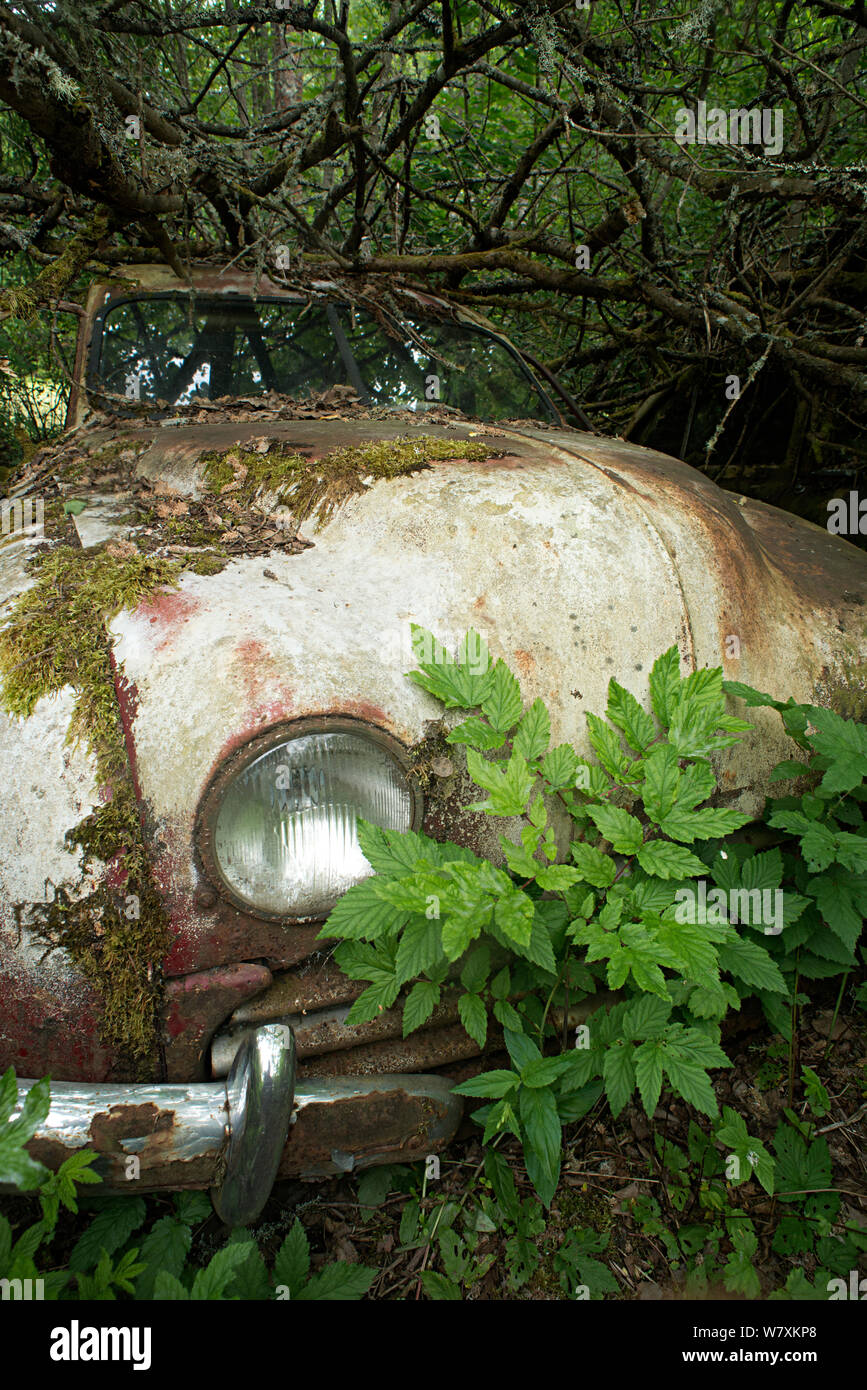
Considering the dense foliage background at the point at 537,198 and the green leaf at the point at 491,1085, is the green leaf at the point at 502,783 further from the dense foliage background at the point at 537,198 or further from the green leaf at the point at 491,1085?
the dense foliage background at the point at 537,198

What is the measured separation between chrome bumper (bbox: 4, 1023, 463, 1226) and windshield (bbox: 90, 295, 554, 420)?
2.31m

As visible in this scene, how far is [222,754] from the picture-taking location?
1.35 meters

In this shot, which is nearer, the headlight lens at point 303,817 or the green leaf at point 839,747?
the headlight lens at point 303,817

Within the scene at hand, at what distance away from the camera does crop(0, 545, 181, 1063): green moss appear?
134 cm

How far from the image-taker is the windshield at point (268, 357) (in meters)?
3.02

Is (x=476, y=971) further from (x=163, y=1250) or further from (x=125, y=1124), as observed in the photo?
(x=163, y=1250)

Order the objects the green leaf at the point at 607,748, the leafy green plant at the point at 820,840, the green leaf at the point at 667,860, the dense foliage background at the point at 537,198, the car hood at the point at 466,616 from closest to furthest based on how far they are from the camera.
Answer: the car hood at the point at 466,616 → the green leaf at the point at 667,860 → the green leaf at the point at 607,748 → the leafy green plant at the point at 820,840 → the dense foliage background at the point at 537,198

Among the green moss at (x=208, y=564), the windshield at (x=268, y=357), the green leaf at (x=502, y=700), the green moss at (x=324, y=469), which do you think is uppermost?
the windshield at (x=268, y=357)

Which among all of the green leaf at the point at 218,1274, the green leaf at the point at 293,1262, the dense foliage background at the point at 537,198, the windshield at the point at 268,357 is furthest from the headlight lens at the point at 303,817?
the dense foliage background at the point at 537,198

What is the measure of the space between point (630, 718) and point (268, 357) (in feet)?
7.72

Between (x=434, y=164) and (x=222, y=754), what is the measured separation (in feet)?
23.3

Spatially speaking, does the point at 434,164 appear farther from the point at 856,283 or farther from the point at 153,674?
the point at 153,674

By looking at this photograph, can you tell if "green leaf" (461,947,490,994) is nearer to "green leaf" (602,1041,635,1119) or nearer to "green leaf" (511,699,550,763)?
"green leaf" (602,1041,635,1119)
